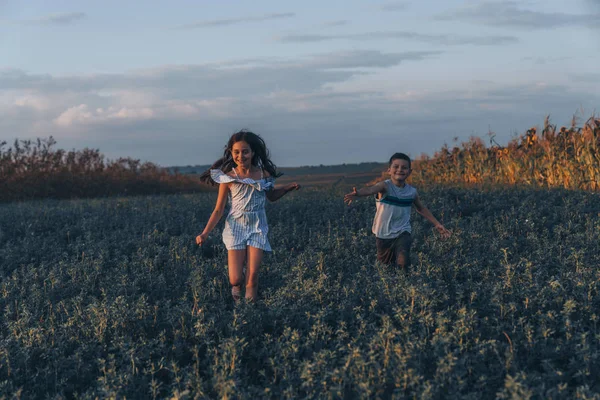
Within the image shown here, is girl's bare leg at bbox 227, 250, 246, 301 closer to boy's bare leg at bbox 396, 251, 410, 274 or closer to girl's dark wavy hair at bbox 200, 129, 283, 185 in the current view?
girl's dark wavy hair at bbox 200, 129, 283, 185

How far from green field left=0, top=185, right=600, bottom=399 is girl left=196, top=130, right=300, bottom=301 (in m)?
0.39

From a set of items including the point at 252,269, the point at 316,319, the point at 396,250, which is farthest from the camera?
the point at 396,250

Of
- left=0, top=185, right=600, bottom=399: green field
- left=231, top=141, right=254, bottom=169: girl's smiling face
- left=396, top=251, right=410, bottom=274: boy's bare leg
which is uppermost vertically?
left=231, top=141, right=254, bottom=169: girl's smiling face

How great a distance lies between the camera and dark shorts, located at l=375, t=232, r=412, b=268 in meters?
6.91

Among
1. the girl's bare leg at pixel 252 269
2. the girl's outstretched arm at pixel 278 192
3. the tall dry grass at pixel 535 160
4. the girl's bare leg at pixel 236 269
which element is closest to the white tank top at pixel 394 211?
the girl's outstretched arm at pixel 278 192

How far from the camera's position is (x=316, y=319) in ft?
18.0

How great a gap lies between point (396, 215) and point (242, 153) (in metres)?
2.02

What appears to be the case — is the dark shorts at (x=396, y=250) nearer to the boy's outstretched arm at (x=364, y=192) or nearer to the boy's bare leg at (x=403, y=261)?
the boy's bare leg at (x=403, y=261)

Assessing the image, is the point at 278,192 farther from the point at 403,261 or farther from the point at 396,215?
the point at 403,261

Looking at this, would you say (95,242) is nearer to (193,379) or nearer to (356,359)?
(193,379)

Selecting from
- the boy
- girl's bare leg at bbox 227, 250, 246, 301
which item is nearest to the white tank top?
the boy

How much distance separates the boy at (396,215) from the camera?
693 cm

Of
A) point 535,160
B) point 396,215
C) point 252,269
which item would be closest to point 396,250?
point 396,215

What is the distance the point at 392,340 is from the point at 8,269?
6230 mm
